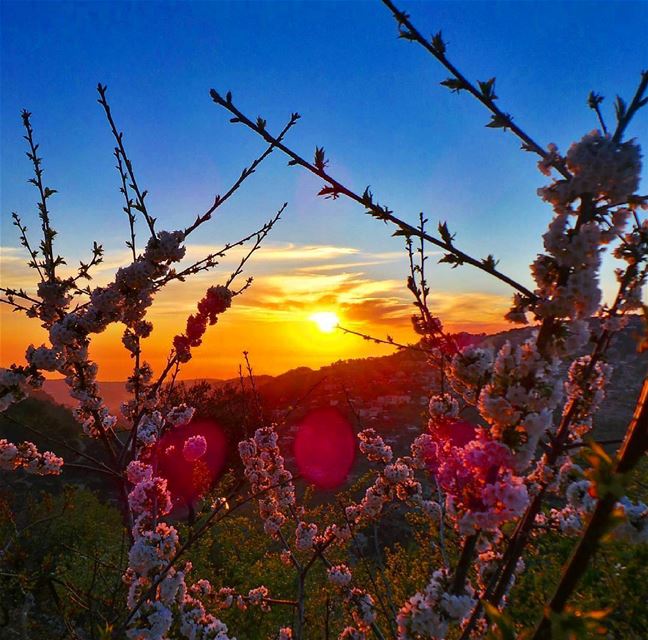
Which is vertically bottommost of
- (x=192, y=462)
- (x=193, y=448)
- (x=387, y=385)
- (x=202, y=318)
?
(x=387, y=385)

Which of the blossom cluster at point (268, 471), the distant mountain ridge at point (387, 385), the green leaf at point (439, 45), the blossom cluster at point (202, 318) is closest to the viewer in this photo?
the green leaf at point (439, 45)

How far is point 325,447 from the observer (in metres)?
31.6

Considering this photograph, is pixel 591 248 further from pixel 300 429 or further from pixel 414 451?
pixel 300 429

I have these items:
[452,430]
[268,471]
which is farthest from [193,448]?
[452,430]

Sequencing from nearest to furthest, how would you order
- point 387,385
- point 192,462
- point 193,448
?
1. point 193,448
2. point 192,462
3. point 387,385

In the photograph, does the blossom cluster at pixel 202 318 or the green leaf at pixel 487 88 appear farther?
the blossom cluster at pixel 202 318

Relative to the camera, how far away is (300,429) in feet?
118

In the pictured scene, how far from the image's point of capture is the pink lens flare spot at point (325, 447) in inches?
985

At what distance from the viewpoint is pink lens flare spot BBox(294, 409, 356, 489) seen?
25.0 m

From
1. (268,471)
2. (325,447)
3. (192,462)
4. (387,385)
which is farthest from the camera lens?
(387,385)

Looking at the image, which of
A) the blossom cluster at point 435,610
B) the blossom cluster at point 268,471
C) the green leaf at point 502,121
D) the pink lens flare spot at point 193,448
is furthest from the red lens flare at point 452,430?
the pink lens flare spot at point 193,448

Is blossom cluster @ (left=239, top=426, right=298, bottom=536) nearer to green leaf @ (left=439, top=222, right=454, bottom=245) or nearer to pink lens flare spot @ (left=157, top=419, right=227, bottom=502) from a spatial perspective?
green leaf @ (left=439, top=222, right=454, bottom=245)

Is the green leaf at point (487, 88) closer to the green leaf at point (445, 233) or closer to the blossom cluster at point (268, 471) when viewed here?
the green leaf at point (445, 233)

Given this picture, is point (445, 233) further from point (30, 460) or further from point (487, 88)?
point (30, 460)
